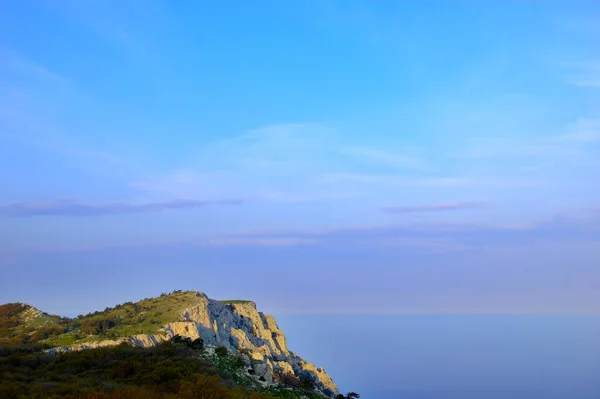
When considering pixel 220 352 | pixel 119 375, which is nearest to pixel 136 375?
pixel 119 375

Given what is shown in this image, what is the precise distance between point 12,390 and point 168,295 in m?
55.0

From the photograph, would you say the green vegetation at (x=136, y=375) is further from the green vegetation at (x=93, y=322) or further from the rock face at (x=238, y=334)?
the green vegetation at (x=93, y=322)

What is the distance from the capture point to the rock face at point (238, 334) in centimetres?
5201

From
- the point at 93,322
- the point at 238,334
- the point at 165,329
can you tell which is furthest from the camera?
the point at 238,334

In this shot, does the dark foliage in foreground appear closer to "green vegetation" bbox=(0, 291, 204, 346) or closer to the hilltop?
the hilltop

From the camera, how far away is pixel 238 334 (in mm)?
68312

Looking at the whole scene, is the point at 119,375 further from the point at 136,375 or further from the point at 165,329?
the point at 165,329

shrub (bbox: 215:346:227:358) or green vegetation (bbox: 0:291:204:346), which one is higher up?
green vegetation (bbox: 0:291:204:346)

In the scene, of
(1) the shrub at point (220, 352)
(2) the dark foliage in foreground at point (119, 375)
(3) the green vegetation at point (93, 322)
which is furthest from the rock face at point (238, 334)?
(2) the dark foliage in foreground at point (119, 375)

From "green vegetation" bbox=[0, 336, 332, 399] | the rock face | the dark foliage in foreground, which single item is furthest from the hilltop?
the dark foliage in foreground

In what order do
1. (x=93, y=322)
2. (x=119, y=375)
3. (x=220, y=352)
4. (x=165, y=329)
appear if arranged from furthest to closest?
(x=93, y=322)
(x=165, y=329)
(x=220, y=352)
(x=119, y=375)

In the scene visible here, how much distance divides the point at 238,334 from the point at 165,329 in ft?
54.0

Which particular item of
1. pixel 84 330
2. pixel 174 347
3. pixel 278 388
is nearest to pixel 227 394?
pixel 278 388

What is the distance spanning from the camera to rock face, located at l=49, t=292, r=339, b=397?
52.0m
